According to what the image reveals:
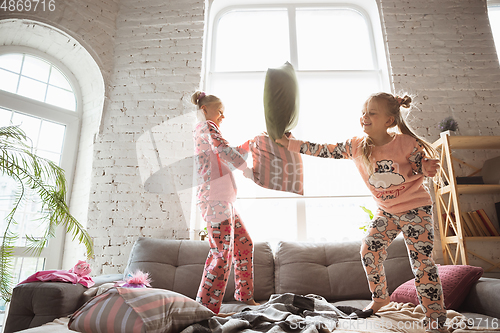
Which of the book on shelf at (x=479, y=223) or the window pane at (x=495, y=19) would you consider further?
the window pane at (x=495, y=19)

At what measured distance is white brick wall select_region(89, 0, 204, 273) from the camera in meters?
2.72

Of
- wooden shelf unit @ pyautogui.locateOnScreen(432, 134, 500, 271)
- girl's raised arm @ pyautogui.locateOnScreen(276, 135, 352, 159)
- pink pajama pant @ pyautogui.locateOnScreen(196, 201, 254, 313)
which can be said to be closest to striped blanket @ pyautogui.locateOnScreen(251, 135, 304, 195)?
girl's raised arm @ pyautogui.locateOnScreen(276, 135, 352, 159)

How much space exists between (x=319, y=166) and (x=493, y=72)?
6.51 feet

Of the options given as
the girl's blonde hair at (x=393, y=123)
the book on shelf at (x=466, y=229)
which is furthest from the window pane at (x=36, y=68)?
the book on shelf at (x=466, y=229)

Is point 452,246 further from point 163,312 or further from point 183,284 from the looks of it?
point 163,312

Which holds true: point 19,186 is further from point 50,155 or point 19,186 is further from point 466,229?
point 466,229

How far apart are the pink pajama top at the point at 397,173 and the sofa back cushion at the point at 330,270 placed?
2.22 ft

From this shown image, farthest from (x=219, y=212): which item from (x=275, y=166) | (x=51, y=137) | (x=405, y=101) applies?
Answer: (x=51, y=137)

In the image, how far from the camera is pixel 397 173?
1.66m

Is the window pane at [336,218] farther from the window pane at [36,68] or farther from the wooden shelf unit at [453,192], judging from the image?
the window pane at [36,68]

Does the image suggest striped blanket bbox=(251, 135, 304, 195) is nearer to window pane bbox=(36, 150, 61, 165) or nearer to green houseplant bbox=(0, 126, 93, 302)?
green houseplant bbox=(0, 126, 93, 302)

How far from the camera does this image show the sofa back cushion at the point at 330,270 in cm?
212

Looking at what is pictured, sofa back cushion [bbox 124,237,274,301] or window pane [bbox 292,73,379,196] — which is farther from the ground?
window pane [bbox 292,73,379,196]

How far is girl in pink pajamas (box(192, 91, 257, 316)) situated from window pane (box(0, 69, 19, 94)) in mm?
1980
